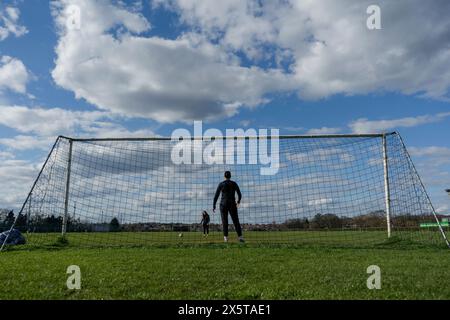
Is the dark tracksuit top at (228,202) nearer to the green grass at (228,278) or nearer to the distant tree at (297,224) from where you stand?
the distant tree at (297,224)

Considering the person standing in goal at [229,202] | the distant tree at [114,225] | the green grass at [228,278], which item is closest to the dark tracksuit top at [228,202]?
the person standing in goal at [229,202]

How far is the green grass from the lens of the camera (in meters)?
4.35

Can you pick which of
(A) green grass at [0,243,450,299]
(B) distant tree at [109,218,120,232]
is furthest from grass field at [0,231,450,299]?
(B) distant tree at [109,218,120,232]

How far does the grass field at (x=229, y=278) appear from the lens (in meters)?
4.35

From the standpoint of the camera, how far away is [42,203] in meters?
12.4

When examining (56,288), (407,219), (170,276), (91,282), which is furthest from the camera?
(407,219)

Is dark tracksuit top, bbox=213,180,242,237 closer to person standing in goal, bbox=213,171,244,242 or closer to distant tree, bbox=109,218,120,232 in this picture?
person standing in goal, bbox=213,171,244,242

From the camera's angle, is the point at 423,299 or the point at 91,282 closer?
the point at 423,299

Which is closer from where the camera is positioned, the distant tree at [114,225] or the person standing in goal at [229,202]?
the person standing in goal at [229,202]

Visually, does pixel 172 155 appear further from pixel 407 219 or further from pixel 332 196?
pixel 407 219

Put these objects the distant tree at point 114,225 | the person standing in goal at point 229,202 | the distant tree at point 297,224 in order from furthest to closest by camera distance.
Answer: the distant tree at point 114,225
the distant tree at point 297,224
the person standing in goal at point 229,202

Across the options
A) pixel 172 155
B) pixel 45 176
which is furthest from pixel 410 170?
pixel 45 176
